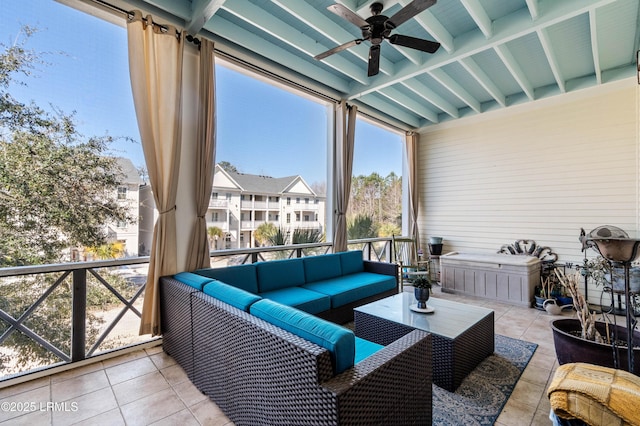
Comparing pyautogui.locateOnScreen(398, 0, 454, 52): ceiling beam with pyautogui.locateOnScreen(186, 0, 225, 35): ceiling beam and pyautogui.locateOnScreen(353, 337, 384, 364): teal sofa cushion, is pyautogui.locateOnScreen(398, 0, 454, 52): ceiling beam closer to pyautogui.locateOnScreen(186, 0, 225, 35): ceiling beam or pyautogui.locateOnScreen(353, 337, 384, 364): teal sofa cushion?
pyautogui.locateOnScreen(186, 0, 225, 35): ceiling beam

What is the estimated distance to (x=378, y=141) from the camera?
20.0ft

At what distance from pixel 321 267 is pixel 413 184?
11.0 ft

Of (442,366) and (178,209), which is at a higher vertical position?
(178,209)

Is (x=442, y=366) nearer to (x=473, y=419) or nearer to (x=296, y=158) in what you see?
(x=473, y=419)

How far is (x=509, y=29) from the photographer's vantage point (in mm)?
3176

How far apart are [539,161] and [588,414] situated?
459cm

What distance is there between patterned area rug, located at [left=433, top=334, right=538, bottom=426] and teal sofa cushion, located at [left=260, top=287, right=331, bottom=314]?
1259mm

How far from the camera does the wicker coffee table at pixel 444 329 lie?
87.6 inches

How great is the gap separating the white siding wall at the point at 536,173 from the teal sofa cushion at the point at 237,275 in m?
4.40

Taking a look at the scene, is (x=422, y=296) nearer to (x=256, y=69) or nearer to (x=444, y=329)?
(x=444, y=329)

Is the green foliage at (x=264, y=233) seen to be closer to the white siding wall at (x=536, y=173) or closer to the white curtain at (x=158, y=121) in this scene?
the white curtain at (x=158, y=121)

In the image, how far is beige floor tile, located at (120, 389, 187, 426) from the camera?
1.89 m

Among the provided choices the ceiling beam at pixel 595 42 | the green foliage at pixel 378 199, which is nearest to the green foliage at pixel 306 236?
the green foliage at pixel 378 199

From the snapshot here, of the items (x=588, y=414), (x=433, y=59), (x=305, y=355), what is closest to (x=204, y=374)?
(x=305, y=355)
